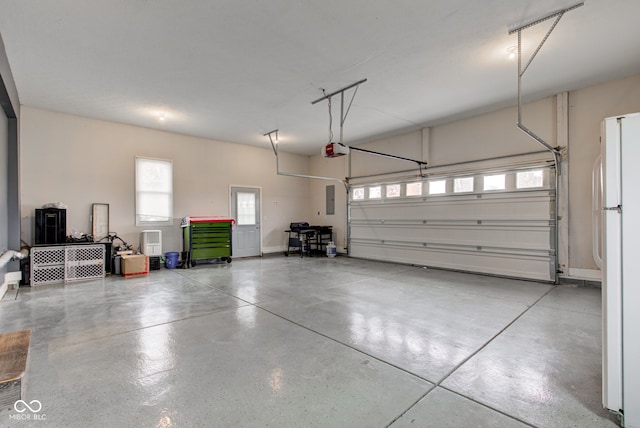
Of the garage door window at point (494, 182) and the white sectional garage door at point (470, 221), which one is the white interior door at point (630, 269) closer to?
the white sectional garage door at point (470, 221)

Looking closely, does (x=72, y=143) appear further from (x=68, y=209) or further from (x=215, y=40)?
(x=215, y=40)

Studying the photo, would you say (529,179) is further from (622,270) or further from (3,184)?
(3,184)

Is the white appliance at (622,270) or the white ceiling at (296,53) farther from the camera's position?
the white ceiling at (296,53)

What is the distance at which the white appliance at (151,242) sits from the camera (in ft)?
20.1

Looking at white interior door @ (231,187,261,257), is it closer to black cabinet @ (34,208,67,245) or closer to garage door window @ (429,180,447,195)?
black cabinet @ (34,208,67,245)

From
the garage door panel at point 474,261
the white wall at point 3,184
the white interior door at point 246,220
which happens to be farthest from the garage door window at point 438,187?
the white wall at point 3,184

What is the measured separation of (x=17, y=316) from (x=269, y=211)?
19.4 feet

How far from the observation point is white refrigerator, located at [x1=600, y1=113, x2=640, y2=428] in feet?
5.03

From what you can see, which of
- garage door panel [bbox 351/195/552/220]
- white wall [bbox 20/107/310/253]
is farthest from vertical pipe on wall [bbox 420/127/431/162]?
white wall [bbox 20/107/310/253]

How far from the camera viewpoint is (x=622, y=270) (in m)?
1.57

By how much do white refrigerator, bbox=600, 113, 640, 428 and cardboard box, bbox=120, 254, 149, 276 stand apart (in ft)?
21.2

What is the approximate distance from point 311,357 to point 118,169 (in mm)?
6096

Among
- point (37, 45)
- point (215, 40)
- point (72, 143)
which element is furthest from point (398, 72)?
point (72, 143)

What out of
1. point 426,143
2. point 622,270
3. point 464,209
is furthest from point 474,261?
point 622,270
